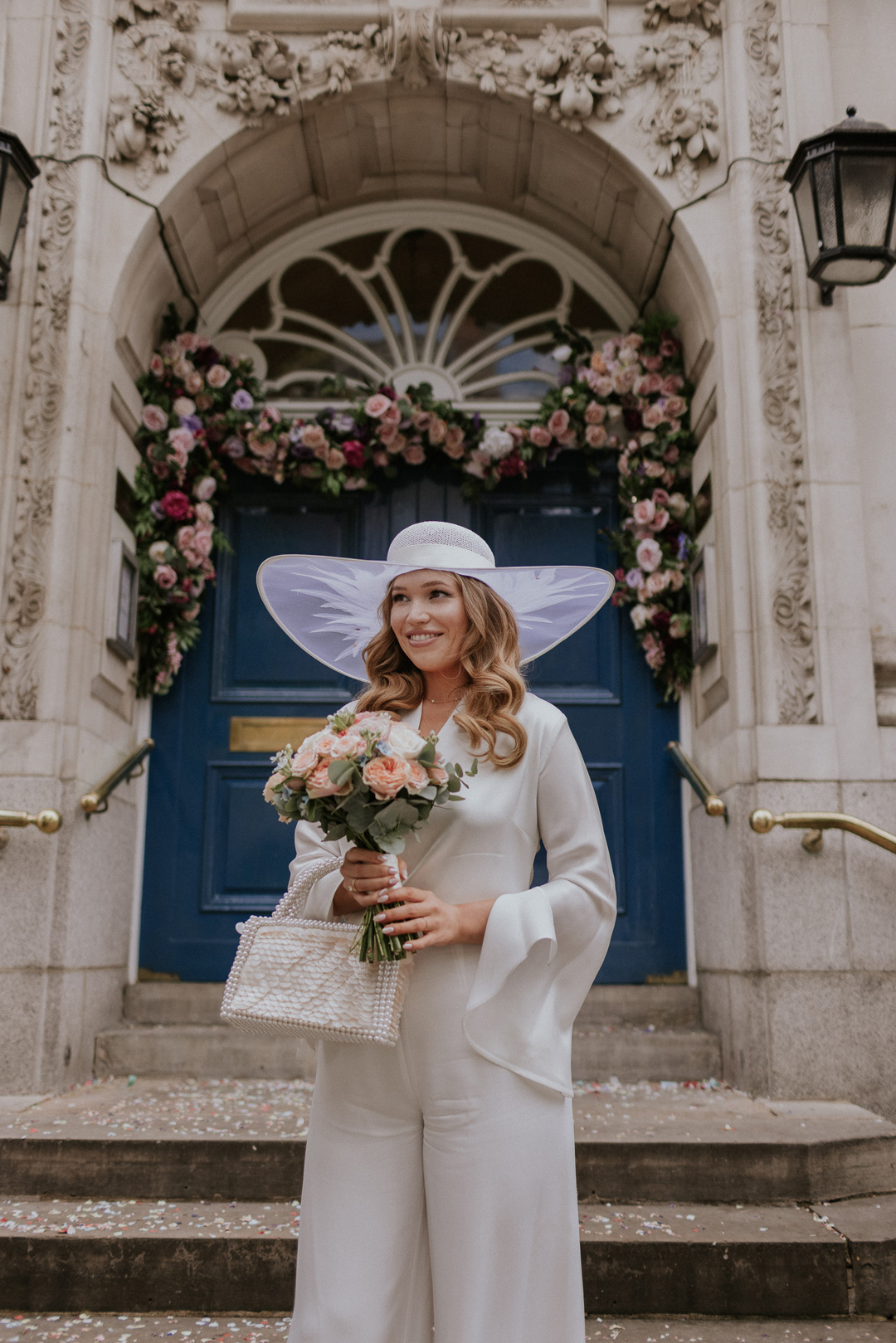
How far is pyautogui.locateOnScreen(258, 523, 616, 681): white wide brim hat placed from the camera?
90.9 inches

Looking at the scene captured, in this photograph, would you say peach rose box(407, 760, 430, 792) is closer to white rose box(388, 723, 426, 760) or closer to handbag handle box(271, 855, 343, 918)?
white rose box(388, 723, 426, 760)

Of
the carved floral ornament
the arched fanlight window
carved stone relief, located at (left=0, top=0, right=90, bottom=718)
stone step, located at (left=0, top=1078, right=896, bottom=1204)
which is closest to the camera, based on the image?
stone step, located at (left=0, top=1078, right=896, bottom=1204)

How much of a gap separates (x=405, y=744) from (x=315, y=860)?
16.5 inches

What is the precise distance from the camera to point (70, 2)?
5.09 m

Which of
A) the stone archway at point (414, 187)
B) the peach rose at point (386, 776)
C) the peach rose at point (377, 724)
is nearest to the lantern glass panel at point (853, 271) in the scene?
the stone archway at point (414, 187)

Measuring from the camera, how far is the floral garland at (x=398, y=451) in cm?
539

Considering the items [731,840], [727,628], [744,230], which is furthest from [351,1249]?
[744,230]

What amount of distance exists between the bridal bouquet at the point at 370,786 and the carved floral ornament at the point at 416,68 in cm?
409

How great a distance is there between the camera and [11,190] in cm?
449

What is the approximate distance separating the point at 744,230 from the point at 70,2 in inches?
131

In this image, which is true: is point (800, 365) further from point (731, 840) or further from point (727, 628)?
point (731, 840)

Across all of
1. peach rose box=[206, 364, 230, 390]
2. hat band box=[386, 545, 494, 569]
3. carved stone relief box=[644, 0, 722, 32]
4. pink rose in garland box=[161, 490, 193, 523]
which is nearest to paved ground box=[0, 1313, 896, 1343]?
hat band box=[386, 545, 494, 569]

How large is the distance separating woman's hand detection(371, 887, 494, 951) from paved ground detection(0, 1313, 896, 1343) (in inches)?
62.2

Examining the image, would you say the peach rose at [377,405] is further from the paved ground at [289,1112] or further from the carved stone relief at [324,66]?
the paved ground at [289,1112]
